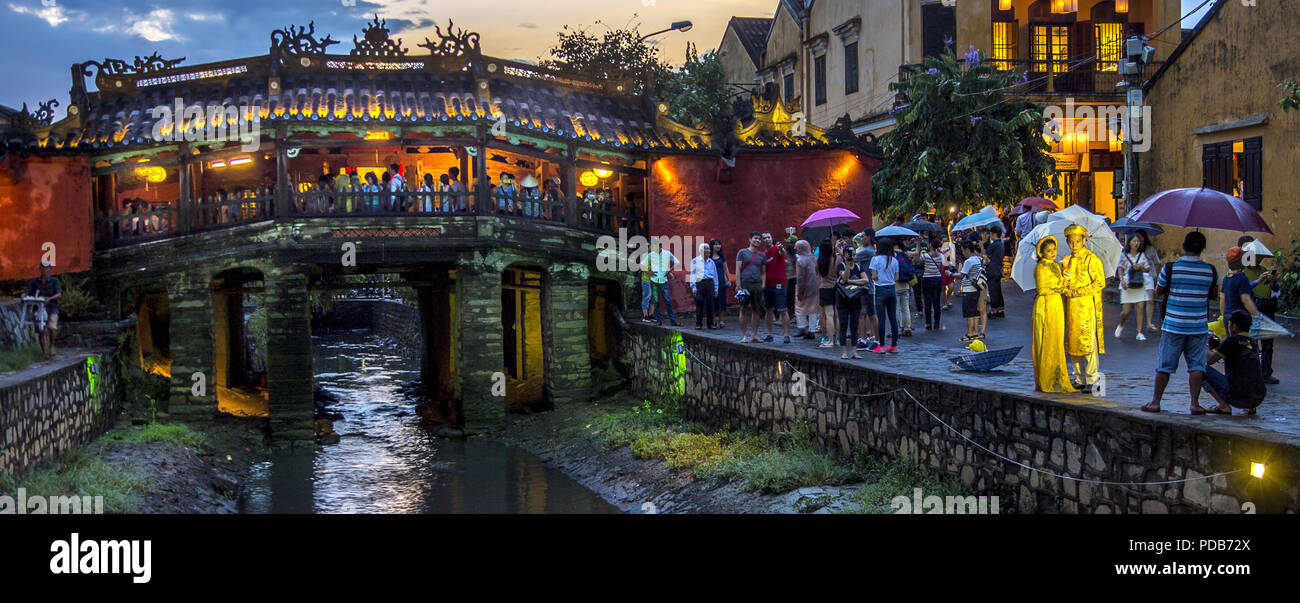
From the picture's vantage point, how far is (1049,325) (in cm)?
1034

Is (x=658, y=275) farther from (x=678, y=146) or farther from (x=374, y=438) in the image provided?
(x=374, y=438)

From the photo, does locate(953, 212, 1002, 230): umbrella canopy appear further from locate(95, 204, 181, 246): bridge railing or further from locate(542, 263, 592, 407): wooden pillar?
locate(95, 204, 181, 246): bridge railing

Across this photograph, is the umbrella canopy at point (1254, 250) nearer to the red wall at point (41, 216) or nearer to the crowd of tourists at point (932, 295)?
the crowd of tourists at point (932, 295)

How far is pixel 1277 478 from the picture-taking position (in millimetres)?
7137

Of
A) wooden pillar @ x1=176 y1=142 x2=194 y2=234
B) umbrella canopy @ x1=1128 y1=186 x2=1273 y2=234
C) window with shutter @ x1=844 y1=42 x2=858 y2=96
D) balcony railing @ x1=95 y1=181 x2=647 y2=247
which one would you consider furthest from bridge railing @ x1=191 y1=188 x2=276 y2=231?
window with shutter @ x1=844 y1=42 x2=858 y2=96

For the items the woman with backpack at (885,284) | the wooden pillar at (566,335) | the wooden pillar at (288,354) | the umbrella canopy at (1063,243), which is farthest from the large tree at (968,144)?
the umbrella canopy at (1063,243)

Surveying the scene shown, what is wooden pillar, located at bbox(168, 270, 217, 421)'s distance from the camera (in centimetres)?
2033

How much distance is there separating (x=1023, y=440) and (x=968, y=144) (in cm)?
1687

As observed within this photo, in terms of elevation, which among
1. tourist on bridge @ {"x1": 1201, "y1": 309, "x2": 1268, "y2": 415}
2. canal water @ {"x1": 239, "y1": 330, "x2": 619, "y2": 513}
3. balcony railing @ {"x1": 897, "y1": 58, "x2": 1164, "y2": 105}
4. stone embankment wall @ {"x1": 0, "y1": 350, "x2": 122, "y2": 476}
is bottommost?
canal water @ {"x1": 239, "y1": 330, "x2": 619, "y2": 513}

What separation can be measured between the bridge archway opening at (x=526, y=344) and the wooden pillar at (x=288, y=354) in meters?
4.01

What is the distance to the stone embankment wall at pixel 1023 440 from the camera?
7.57 metres

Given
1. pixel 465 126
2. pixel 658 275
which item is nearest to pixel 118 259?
pixel 465 126

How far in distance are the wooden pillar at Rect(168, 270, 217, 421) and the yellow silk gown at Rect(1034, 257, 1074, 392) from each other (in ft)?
50.3

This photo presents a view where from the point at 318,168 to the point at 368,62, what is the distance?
3.12 metres
